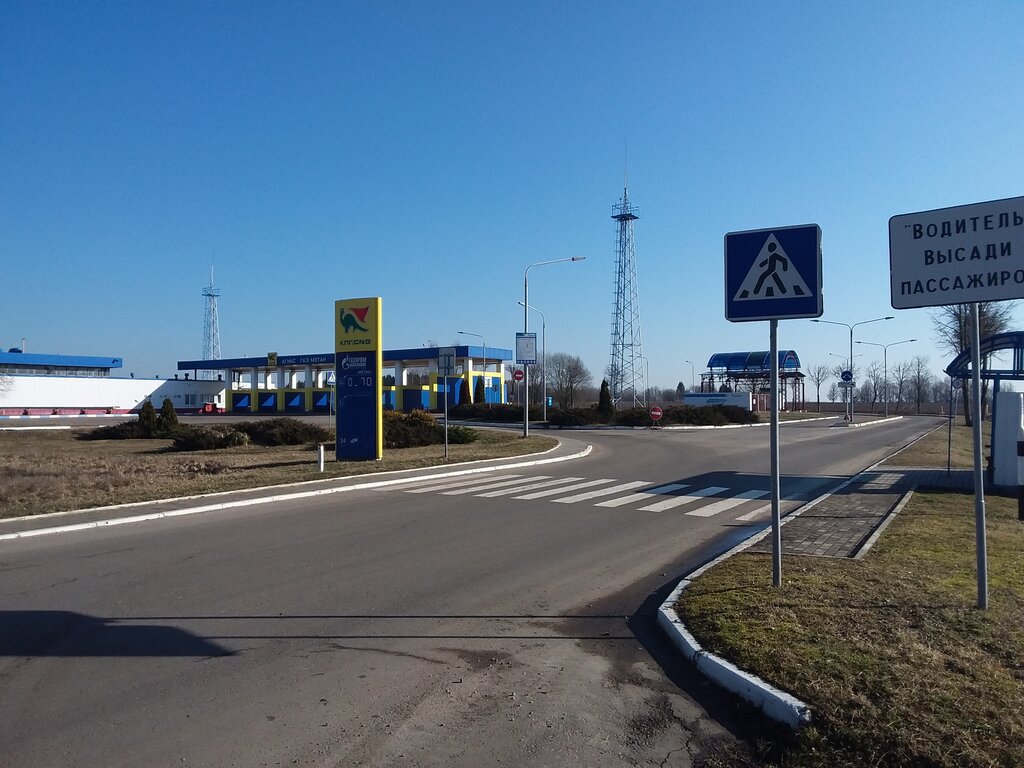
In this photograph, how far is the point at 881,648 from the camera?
17.2ft

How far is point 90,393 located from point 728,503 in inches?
3029

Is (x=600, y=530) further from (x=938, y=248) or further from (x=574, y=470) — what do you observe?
(x=574, y=470)

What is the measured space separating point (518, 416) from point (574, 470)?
3349 centimetres

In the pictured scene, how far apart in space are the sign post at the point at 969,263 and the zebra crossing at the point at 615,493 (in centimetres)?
701

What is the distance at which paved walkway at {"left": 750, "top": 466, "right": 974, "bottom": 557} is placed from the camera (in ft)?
32.1

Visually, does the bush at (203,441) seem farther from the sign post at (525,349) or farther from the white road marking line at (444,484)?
the white road marking line at (444,484)

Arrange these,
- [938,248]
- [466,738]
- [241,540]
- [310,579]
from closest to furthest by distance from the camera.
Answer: [466,738] < [938,248] < [310,579] < [241,540]

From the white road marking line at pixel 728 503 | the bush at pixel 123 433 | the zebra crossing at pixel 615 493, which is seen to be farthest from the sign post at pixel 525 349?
the white road marking line at pixel 728 503

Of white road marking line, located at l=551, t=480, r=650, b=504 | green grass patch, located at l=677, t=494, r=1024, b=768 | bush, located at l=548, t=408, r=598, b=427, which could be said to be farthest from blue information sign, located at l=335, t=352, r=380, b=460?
bush, located at l=548, t=408, r=598, b=427

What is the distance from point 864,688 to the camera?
15.0 feet

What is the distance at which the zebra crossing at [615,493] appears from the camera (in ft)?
46.9

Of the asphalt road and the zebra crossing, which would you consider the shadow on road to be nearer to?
the asphalt road

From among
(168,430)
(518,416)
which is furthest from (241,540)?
(518,416)

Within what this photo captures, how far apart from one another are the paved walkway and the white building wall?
225 ft
